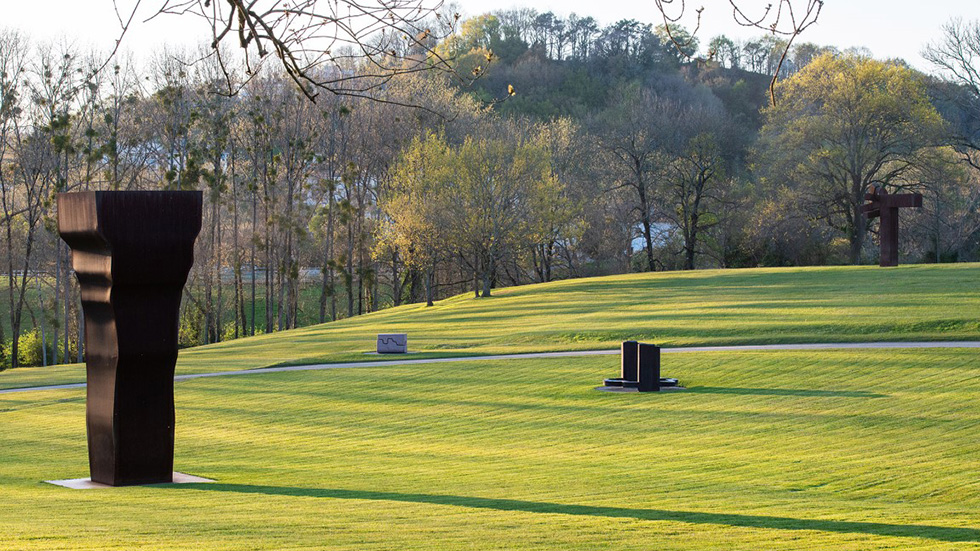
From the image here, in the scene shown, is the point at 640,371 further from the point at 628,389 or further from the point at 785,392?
the point at 785,392

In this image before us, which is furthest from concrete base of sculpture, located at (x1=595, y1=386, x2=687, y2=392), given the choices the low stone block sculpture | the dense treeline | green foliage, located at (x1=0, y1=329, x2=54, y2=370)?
green foliage, located at (x1=0, y1=329, x2=54, y2=370)

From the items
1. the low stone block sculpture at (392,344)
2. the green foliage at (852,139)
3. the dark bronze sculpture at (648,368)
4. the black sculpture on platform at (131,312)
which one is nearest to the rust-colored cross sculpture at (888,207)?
the green foliage at (852,139)

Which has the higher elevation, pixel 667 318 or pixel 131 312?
pixel 131 312

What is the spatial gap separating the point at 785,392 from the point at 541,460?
23.8 feet

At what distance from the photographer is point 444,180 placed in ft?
165

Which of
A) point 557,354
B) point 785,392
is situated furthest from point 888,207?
point 785,392

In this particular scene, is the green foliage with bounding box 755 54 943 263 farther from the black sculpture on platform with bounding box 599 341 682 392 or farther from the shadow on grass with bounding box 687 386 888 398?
the shadow on grass with bounding box 687 386 888 398

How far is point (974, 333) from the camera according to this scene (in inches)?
987

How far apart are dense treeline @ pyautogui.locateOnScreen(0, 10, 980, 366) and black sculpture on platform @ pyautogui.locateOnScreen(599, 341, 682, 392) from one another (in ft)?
82.3

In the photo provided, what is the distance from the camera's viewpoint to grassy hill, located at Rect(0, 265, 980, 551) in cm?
802

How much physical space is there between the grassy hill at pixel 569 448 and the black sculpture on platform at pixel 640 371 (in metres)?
0.50

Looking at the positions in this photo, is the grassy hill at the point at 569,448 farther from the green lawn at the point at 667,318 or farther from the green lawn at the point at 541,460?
the green lawn at the point at 667,318

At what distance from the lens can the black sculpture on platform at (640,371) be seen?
20.8 meters

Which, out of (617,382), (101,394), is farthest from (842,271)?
(101,394)
